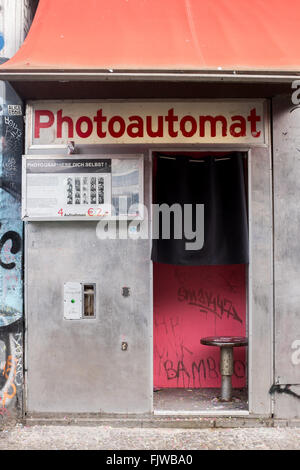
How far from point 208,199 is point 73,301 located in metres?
2.02

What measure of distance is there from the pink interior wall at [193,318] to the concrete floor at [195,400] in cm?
17

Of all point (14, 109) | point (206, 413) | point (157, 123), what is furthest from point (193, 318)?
point (14, 109)

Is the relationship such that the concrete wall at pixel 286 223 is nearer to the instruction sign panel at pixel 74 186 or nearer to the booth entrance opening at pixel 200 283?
the booth entrance opening at pixel 200 283

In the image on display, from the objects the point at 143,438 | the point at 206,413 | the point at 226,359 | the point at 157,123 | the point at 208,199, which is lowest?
the point at 143,438

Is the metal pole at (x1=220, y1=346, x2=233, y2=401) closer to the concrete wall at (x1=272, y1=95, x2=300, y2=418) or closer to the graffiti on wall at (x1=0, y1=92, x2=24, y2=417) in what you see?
the concrete wall at (x1=272, y1=95, x2=300, y2=418)

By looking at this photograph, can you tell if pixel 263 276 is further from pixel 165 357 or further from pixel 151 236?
pixel 165 357

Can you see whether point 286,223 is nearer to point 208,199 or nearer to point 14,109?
point 208,199

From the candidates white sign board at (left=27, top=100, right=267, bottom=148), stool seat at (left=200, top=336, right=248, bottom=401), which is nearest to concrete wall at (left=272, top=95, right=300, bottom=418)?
white sign board at (left=27, top=100, right=267, bottom=148)

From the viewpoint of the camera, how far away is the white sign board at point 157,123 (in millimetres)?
6027

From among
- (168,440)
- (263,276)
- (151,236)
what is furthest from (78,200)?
(168,440)

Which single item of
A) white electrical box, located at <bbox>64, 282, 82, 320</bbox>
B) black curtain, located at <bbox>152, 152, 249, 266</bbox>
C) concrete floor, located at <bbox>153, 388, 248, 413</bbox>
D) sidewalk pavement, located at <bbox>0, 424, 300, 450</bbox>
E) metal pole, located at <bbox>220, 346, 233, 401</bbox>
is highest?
black curtain, located at <bbox>152, 152, 249, 266</bbox>

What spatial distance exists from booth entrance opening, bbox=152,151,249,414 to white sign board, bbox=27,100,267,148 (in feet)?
1.11

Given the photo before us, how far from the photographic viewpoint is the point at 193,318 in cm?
726

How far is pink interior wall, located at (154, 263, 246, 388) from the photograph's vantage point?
7219mm
